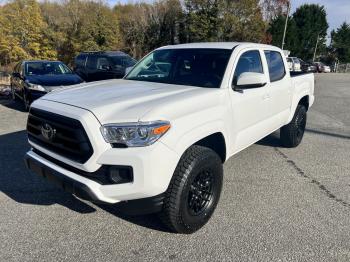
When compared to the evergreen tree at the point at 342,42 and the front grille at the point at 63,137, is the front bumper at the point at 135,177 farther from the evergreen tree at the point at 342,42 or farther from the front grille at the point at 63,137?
the evergreen tree at the point at 342,42

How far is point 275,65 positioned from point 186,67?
1.72 metres

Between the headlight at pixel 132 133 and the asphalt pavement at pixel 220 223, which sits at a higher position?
the headlight at pixel 132 133

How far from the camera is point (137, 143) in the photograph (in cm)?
271

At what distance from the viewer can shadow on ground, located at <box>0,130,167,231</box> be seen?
3.59 metres

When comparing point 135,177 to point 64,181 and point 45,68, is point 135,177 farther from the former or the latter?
point 45,68

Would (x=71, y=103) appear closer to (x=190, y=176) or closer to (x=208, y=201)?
(x=190, y=176)

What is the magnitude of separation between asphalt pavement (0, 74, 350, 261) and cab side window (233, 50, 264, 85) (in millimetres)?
1519

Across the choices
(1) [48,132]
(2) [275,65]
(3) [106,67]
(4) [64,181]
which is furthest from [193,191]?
(3) [106,67]

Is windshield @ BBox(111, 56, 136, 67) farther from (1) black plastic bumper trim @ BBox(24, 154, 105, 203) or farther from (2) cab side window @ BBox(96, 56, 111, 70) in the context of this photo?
(1) black plastic bumper trim @ BBox(24, 154, 105, 203)

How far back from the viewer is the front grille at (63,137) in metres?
2.77

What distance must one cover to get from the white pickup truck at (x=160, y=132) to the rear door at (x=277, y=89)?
0.34 metres

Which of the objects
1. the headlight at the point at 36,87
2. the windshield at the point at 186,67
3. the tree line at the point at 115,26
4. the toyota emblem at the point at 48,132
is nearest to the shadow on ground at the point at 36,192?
the toyota emblem at the point at 48,132

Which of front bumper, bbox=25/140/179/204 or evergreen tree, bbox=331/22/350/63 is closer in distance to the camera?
front bumper, bbox=25/140/179/204

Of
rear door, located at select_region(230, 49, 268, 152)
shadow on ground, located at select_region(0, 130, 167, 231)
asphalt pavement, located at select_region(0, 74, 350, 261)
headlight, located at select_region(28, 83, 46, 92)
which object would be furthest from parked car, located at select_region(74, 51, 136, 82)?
rear door, located at select_region(230, 49, 268, 152)
